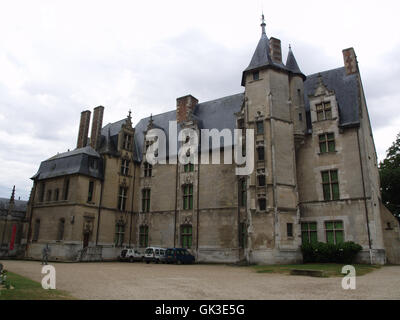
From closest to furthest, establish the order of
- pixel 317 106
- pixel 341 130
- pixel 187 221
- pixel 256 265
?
pixel 256 265
pixel 341 130
pixel 317 106
pixel 187 221

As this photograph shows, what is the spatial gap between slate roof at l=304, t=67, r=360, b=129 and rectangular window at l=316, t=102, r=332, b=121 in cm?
82

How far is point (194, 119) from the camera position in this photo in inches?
1176

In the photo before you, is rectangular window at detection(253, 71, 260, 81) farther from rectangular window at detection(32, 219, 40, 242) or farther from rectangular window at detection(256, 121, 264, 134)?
rectangular window at detection(32, 219, 40, 242)

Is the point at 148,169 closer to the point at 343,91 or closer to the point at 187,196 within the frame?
the point at 187,196

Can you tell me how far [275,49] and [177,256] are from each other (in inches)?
715

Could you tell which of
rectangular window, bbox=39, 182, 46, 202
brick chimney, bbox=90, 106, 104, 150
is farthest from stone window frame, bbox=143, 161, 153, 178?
rectangular window, bbox=39, 182, 46, 202

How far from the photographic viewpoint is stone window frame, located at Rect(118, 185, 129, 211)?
30.1m

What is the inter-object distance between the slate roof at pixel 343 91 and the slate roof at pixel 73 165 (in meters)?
18.6

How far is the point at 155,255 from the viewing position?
2472cm

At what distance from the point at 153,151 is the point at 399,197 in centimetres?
2482


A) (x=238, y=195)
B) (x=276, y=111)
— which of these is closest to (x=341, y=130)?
(x=276, y=111)

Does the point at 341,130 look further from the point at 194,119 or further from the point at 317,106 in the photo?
the point at 194,119

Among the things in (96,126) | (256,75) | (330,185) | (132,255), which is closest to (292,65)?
(256,75)

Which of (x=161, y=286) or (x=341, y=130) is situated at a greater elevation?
(x=341, y=130)
